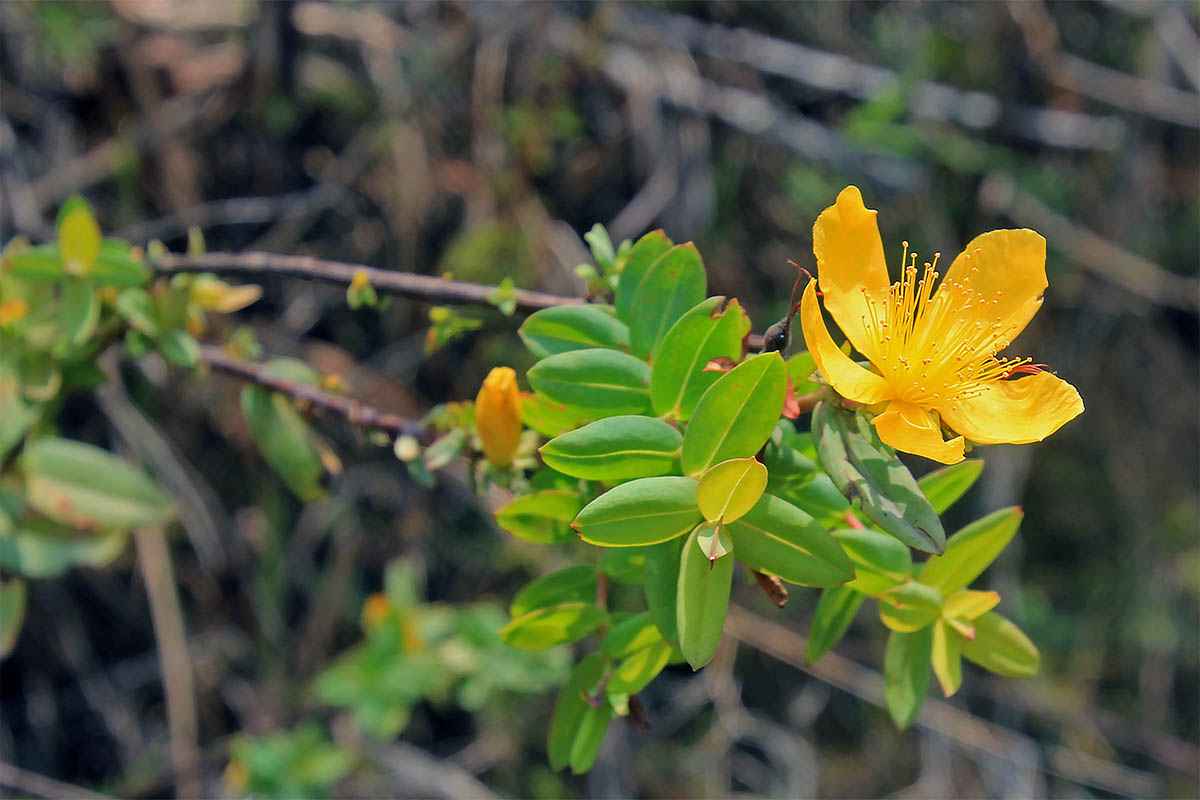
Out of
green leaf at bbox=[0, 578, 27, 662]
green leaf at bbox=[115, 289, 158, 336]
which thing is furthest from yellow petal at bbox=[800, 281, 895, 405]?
green leaf at bbox=[0, 578, 27, 662]

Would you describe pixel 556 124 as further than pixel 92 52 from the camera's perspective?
Yes

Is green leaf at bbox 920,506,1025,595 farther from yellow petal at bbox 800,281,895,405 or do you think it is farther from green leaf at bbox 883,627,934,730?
yellow petal at bbox 800,281,895,405

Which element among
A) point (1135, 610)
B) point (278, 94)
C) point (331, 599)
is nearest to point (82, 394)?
point (331, 599)

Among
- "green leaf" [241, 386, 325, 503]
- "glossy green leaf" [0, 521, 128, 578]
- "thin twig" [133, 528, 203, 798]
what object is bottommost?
"thin twig" [133, 528, 203, 798]

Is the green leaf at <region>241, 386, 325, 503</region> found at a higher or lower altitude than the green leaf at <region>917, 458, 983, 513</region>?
lower

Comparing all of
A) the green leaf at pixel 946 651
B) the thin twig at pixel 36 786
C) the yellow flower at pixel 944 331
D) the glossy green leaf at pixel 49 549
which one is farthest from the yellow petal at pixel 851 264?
the thin twig at pixel 36 786

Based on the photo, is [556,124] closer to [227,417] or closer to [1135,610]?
[227,417]

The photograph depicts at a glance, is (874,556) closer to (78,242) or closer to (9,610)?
(78,242)
